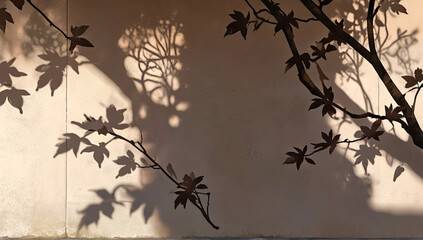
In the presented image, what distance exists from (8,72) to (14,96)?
16 centimetres

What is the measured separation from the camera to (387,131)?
4480 mm

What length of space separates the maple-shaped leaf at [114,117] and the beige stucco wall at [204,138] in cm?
5

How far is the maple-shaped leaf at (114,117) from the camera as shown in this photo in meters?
4.48

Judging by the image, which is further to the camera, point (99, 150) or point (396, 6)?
point (99, 150)

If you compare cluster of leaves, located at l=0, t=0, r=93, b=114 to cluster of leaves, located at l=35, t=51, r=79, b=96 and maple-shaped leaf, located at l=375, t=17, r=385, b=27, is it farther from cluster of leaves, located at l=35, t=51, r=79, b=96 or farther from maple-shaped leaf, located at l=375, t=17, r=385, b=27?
maple-shaped leaf, located at l=375, t=17, r=385, b=27

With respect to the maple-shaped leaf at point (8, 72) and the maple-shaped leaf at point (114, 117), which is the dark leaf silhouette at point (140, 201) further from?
the maple-shaped leaf at point (8, 72)

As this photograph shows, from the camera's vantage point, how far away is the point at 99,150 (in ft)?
14.8

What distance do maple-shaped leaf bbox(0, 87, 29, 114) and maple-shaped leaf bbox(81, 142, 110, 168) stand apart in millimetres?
539

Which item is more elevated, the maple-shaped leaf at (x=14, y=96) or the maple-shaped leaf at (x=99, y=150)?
the maple-shaped leaf at (x=14, y=96)

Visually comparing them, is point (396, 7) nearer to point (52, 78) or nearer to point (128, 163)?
point (128, 163)

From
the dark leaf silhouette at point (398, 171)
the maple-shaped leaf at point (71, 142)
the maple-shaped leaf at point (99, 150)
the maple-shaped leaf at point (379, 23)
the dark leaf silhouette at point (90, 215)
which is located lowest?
the dark leaf silhouette at point (90, 215)

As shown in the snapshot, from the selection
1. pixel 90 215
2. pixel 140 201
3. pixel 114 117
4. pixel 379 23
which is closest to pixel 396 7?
pixel 379 23

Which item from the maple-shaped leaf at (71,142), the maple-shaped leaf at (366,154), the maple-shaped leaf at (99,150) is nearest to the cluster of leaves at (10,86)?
the maple-shaped leaf at (71,142)

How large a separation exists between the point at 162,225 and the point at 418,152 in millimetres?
1787
